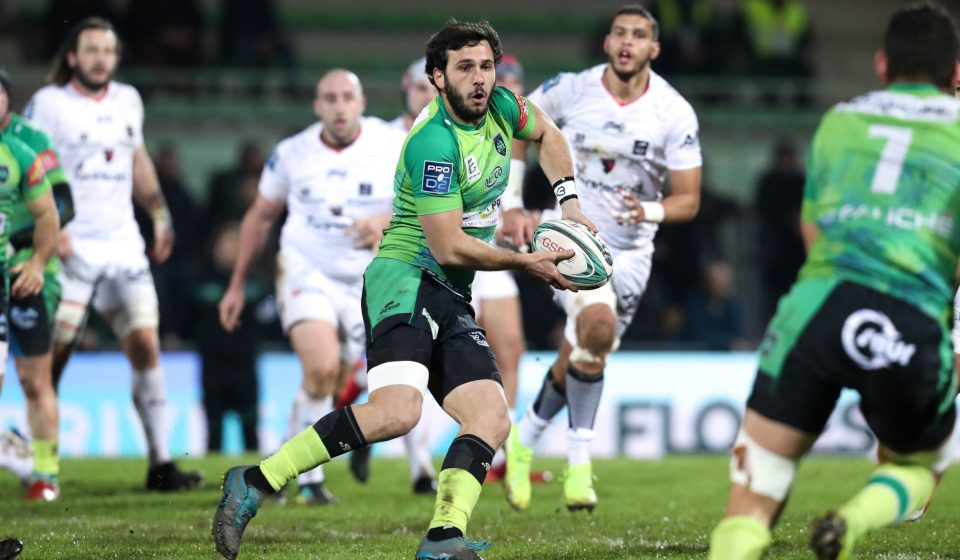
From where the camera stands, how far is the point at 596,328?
8.90 metres

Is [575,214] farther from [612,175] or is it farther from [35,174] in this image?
[35,174]

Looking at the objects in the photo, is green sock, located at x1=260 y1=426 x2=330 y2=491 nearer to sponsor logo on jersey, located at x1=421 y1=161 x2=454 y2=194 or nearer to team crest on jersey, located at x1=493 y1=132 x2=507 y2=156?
sponsor logo on jersey, located at x1=421 y1=161 x2=454 y2=194

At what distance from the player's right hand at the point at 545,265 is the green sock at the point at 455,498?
94 cm

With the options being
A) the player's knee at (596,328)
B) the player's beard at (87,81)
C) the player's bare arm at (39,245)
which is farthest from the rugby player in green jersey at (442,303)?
the player's beard at (87,81)

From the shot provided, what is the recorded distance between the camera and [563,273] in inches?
263

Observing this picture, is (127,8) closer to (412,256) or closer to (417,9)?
(417,9)

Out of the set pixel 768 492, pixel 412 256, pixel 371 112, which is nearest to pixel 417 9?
pixel 371 112

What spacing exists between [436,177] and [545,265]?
63 cm

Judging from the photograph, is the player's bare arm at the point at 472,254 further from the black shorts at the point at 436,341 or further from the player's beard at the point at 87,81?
the player's beard at the point at 87,81

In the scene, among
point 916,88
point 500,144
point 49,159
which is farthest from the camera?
point 49,159

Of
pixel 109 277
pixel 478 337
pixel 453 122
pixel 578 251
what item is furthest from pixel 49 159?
pixel 578 251

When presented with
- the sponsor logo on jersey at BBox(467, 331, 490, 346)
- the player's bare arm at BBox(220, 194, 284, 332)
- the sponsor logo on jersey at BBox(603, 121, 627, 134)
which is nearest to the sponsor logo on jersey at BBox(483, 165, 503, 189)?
the sponsor logo on jersey at BBox(467, 331, 490, 346)

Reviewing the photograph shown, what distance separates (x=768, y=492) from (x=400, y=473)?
25.1 feet

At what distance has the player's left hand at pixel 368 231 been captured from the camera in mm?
9977
